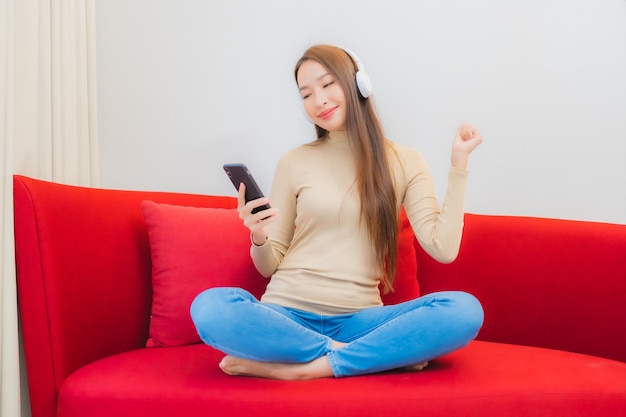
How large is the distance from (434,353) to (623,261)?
0.62 m

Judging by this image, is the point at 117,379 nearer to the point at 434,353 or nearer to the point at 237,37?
the point at 434,353

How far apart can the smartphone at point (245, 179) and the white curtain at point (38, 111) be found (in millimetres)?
492

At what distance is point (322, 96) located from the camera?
5.59ft

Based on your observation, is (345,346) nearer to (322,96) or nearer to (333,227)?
(333,227)

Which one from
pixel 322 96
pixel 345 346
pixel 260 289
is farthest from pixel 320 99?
pixel 345 346

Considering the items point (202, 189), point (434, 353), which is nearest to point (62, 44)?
point (202, 189)

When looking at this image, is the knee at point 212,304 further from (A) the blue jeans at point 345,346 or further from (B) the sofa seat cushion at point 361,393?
(B) the sofa seat cushion at point 361,393

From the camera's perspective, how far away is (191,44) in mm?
2320

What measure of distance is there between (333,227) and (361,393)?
0.53 meters

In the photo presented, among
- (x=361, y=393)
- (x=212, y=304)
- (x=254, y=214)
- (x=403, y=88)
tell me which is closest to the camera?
(x=361, y=393)

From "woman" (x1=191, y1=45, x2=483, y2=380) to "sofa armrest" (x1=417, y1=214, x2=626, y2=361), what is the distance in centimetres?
26

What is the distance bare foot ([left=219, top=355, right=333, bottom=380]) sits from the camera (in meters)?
1.37

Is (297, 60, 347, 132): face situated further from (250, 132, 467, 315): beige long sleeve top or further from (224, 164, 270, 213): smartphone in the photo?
(224, 164, 270, 213): smartphone

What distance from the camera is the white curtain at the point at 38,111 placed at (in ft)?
4.87
